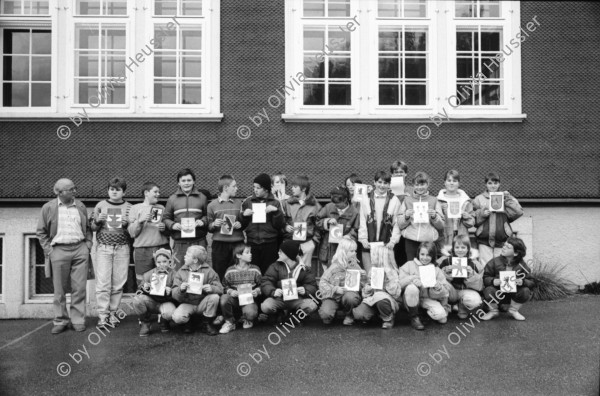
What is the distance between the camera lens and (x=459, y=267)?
8273mm

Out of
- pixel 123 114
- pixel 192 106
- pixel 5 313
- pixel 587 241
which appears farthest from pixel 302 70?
pixel 5 313

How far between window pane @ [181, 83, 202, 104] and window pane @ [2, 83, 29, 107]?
2.77m

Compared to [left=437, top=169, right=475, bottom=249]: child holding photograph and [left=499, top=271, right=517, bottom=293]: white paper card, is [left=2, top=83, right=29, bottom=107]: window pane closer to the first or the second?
[left=437, top=169, right=475, bottom=249]: child holding photograph

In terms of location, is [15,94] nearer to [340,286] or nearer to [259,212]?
[259,212]

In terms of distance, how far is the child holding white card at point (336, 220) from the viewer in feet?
28.8

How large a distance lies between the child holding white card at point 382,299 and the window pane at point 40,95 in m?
6.56

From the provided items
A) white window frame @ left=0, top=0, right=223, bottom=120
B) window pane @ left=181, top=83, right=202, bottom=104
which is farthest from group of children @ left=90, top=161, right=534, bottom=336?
window pane @ left=181, top=83, right=202, bottom=104

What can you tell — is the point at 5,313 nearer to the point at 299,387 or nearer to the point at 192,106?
the point at 192,106

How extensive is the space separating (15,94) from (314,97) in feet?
17.4

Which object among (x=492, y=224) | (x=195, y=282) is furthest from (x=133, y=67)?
(x=492, y=224)

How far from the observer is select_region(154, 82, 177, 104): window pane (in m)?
10.5

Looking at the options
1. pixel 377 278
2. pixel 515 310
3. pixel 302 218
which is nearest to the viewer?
pixel 377 278

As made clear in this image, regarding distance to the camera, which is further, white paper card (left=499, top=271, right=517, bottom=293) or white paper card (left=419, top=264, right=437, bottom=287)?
white paper card (left=499, top=271, right=517, bottom=293)

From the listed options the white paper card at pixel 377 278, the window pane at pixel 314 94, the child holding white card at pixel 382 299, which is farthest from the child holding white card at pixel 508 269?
the window pane at pixel 314 94
